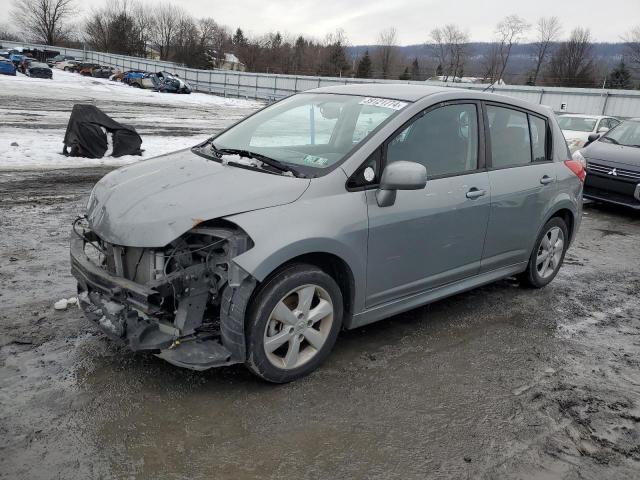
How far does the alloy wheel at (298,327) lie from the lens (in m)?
3.27

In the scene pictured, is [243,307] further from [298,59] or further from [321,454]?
[298,59]

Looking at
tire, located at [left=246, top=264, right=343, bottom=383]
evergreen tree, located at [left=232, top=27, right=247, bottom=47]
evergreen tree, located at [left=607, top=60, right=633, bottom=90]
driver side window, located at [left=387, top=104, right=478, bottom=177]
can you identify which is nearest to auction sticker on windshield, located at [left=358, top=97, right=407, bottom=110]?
driver side window, located at [left=387, top=104, right=478, bottom=177]

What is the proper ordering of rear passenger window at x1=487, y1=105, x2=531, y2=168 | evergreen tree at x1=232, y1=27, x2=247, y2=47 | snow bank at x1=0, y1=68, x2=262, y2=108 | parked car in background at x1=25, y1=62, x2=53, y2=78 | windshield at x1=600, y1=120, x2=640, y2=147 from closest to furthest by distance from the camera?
rear passenger window at x1=487, y1=105, x2=531, y2=168 → windshield at x1=600, y1=120, x2=640, y2=147 → snow bank at x1=0, y1=68, x2=262, y2=108 → parked car in background at x1=25, y1=62, x2=53, y2=78 → evergreen tree at x1=232, y1=27, x2=247, y2=47

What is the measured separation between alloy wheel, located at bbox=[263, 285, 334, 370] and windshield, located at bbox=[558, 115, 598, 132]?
1396cm

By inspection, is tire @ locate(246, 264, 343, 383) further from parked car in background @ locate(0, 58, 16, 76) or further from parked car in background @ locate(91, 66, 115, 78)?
parked car in background @ locate(91, 66, 115, 78)

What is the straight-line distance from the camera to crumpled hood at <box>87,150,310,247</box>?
3102mm

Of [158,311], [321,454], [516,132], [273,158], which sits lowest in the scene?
[321,454]

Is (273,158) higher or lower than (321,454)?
higher

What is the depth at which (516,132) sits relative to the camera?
4.87m

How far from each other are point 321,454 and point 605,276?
4.69 metres

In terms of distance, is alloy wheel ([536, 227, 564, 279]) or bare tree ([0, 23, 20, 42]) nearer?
alloy wheel ([536, 227, 564, 279])

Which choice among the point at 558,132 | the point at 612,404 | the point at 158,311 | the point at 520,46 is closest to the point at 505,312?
the point at 612,404

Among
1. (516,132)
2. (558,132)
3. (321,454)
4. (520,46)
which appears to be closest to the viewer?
(321,454)

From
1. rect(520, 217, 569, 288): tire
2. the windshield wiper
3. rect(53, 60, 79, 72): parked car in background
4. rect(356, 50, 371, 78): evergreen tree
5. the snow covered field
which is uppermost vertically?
rect(356, 50, 371, 78): evergreen tree
